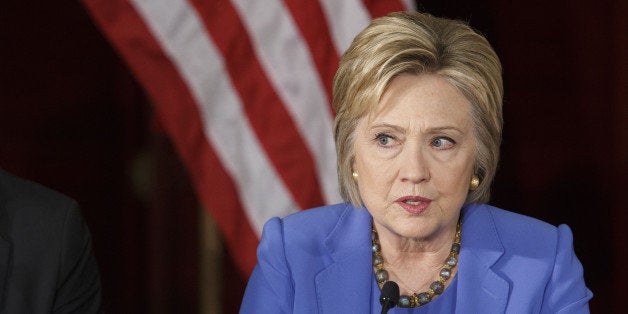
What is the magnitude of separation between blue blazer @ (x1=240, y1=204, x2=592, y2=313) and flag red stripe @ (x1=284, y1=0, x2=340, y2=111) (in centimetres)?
47

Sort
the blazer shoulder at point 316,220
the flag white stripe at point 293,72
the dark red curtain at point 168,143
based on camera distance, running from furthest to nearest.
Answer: the dark red curtain at point 168,143 → the flag white stripe at point 293,72 → the blazer shoulder at point 316,220

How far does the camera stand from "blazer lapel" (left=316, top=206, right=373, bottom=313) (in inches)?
79.6

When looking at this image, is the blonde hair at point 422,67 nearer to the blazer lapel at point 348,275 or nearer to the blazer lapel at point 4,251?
the blazer lapel at point 348,275

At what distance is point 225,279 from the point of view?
3.23 meters

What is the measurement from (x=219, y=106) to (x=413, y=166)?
66cm

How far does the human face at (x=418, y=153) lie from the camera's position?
1.91 metres

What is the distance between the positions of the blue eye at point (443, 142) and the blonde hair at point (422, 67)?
0.20 feet

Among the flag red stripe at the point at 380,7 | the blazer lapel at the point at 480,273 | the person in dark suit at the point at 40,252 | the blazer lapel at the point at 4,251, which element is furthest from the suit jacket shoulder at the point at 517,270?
the blazer lapel at the point at 4,251

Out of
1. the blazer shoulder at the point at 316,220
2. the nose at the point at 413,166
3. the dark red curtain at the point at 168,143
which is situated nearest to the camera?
the nose at the point at 413,166

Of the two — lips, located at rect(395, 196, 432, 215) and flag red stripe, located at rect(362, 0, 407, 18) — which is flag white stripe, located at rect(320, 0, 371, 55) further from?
lips, located at rect(395, 196, 432, 215)

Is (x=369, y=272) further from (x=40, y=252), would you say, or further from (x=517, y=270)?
(x=40, y=252)

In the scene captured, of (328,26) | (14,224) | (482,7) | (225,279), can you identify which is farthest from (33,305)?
(482,7)

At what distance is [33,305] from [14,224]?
0.15m

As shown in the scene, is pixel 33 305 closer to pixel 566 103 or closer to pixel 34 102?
pixel 34 102
